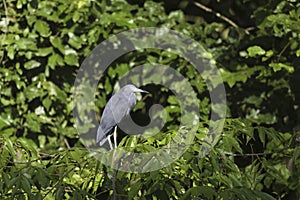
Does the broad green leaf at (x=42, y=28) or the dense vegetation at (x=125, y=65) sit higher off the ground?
the broad green leaf at (x=42, y=28)

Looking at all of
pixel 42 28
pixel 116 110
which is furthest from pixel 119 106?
pixel 42 28

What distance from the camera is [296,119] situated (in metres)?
3.55

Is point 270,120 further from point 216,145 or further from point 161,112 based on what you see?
point 216,145

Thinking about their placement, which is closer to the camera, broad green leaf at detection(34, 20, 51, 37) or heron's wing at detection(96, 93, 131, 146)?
heron's wing at detection(96, 93, 131, 146)

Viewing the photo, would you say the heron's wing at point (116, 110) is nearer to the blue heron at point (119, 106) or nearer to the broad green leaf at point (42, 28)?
the blue heron at point (119, 106)

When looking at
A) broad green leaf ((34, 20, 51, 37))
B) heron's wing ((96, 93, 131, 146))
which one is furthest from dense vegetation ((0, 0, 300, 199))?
heron's wing ((96, 93, 131, 146))

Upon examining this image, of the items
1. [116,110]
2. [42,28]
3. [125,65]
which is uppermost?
[116,110]

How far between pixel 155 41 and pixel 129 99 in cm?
141

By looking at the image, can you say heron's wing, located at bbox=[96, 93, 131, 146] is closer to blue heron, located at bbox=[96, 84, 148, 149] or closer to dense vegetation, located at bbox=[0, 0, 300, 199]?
blue heron, located at bbox=[96, 84, 148, 149]

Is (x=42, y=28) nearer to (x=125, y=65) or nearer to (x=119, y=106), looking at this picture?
(x=125, y=65)

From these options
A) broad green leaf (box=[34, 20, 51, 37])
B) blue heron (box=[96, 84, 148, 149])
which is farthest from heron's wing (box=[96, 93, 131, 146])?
broad green leaf (box=[34, 20, 51, 37])

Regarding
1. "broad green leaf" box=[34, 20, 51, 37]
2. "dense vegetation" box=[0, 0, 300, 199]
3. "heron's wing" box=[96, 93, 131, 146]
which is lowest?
"dense vegetation" box=[0, 0, 300, 199]

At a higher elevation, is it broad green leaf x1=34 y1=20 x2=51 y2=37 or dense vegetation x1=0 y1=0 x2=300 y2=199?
broad green leaf x1=34 y1=20 x2=51 y2=37

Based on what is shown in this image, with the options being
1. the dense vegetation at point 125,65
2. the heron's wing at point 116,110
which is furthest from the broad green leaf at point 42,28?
the heron's wing at point 116,110
